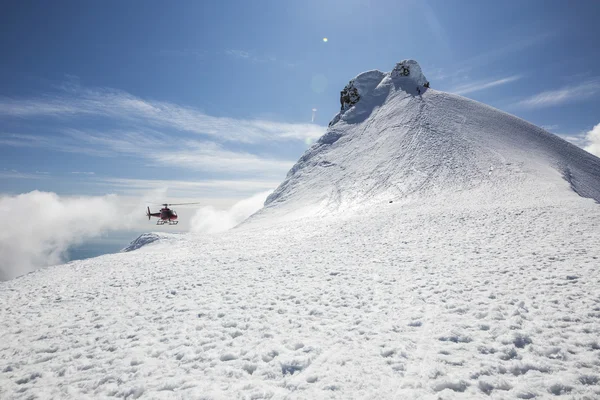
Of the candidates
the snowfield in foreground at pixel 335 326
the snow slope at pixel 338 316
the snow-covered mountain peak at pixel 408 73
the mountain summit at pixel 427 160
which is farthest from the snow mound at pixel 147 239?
the snow-covered mountain peak at pixel 408 73

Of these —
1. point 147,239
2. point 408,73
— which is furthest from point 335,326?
point 408,73

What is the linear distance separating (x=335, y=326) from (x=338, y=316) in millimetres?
649

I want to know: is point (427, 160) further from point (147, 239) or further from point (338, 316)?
point (338, 316)

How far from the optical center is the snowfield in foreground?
5.46 metres

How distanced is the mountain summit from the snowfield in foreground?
19250 millimetres

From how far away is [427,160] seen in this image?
152ft

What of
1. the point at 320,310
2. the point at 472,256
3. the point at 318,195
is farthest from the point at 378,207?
the point at 320,310

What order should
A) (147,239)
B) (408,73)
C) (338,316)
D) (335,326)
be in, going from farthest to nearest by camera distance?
(408,73), (147,239), (338,316), (335,326)

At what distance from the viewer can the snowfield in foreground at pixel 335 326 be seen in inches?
215

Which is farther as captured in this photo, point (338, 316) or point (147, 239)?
point (147, 239)

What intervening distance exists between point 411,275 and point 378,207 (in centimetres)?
2362

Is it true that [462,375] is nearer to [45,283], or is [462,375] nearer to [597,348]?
[597,348]

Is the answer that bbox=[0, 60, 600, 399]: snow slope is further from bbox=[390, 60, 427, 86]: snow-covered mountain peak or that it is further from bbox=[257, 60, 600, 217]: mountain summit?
bbox=[390, 60, 427, 86]: snow-covered mountain peak

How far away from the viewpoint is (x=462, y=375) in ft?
17.3
